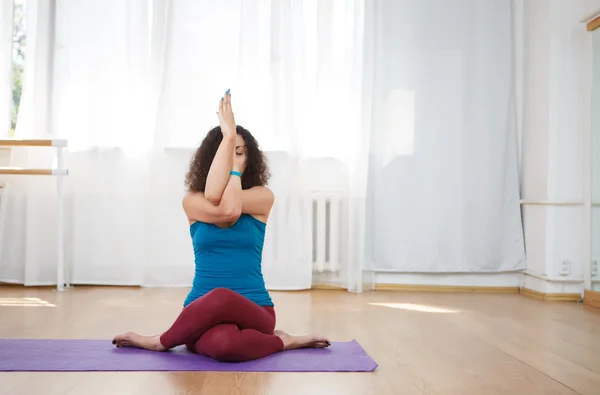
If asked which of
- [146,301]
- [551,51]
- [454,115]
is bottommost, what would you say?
[146,301]

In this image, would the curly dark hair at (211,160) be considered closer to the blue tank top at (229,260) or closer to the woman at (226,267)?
the woman at (226,267)

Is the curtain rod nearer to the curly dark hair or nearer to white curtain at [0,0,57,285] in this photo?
the curly dark hair

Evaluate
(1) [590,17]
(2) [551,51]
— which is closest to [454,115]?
(2) [551,51]

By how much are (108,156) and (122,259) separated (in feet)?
2.28

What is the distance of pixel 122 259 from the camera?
14.9 ft

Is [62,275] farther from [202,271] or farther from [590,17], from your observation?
[590,17]

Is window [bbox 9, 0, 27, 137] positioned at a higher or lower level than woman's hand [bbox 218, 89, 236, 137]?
higher

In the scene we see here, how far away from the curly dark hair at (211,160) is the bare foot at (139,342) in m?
0.56

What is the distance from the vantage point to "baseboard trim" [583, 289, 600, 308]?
396 cm

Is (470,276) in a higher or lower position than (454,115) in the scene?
lower

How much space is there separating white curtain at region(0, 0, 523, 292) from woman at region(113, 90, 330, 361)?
6.64 ft

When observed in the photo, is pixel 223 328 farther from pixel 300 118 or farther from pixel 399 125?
pixel 399 125

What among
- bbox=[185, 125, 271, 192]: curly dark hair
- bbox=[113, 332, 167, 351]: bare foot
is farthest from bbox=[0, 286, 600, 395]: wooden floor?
bbox=[185, 125, 271, 192]: curly dark hair

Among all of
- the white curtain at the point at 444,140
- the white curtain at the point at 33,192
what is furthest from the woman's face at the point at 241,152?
the white curtain at the point at 33,192
